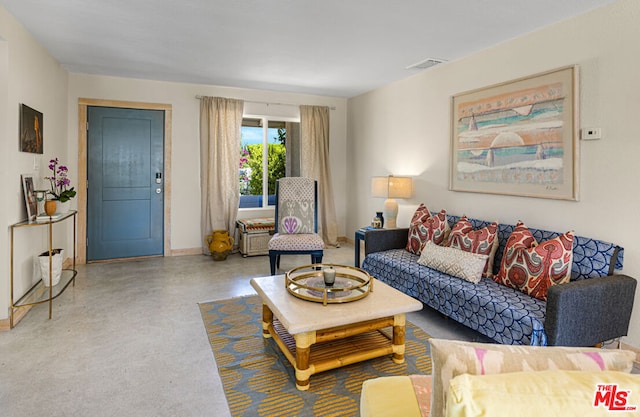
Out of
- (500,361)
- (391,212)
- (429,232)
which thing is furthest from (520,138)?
(500,361)

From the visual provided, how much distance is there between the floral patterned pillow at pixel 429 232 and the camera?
3.52 metres

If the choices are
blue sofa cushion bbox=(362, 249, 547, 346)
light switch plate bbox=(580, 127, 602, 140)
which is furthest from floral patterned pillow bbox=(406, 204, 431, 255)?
light switch plate bbox=(580, 127, 602, 140)

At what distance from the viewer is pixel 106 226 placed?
16.0 feet

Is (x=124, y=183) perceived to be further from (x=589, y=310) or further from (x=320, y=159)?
(x=589, y=310)

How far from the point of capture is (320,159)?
5.92 meters

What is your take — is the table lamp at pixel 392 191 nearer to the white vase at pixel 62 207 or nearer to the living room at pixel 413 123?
the living room at pixel 413 123

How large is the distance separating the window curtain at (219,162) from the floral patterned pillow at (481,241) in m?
3.30

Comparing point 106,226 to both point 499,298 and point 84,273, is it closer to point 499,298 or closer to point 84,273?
point 84,273

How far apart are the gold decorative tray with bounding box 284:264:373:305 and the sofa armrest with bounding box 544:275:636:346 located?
3.48ft

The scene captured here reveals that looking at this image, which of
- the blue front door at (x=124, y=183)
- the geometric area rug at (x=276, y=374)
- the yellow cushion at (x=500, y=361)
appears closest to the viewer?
the yellow cushion at (x=500, y=361)

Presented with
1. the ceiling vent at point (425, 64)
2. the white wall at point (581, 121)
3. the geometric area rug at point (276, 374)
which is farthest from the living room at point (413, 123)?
the geometric area rug at point (276, 374)

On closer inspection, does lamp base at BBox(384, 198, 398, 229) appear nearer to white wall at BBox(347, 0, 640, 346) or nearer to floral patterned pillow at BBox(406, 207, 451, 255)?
white wall at BBox(347, 0, 640, 346)

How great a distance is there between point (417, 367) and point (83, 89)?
16.5 feet

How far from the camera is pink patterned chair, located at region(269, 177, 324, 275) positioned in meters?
4.12
